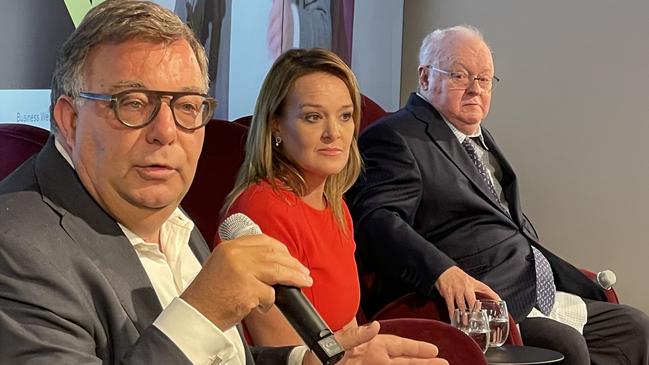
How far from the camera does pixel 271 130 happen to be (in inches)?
96.4

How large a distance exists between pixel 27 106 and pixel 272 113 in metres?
0.73

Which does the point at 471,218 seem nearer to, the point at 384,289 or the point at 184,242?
the point at 384,289

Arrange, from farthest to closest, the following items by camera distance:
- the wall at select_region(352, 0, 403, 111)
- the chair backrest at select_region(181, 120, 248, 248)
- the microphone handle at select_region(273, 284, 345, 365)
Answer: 1. the wall at select_region(352, 0, 403, 111)
2. the chair backrest at select_region(181, 120, 248, 248)
3. the microphone handle at select_region(273, 284, 345, 365)

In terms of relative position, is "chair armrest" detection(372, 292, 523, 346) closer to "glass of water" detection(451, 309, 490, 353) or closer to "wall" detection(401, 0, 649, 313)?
"glass of water" detection(451, 309, 490, 353)

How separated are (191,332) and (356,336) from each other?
1.04 ft

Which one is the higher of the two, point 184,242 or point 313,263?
point 184,242

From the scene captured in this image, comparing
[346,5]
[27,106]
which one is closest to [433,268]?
[27,106]

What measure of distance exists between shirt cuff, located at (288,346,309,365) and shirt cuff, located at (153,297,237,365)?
415 mm

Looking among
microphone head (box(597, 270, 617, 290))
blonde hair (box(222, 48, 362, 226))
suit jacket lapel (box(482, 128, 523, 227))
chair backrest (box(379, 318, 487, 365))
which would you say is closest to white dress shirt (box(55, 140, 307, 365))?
chair backrest (box(379, 318, 487, 365))

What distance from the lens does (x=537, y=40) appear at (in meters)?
4.04

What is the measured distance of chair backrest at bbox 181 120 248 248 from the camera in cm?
248

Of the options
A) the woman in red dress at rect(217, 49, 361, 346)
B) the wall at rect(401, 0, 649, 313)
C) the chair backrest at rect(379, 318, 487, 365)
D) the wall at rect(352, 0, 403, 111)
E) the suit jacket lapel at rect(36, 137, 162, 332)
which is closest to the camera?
the suit jacket lapel at rect(36, 137, 162, 332)

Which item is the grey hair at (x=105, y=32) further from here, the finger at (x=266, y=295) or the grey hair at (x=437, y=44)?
the grey hair at (x=437, y=44)

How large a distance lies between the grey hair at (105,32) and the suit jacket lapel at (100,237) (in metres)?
0.10
